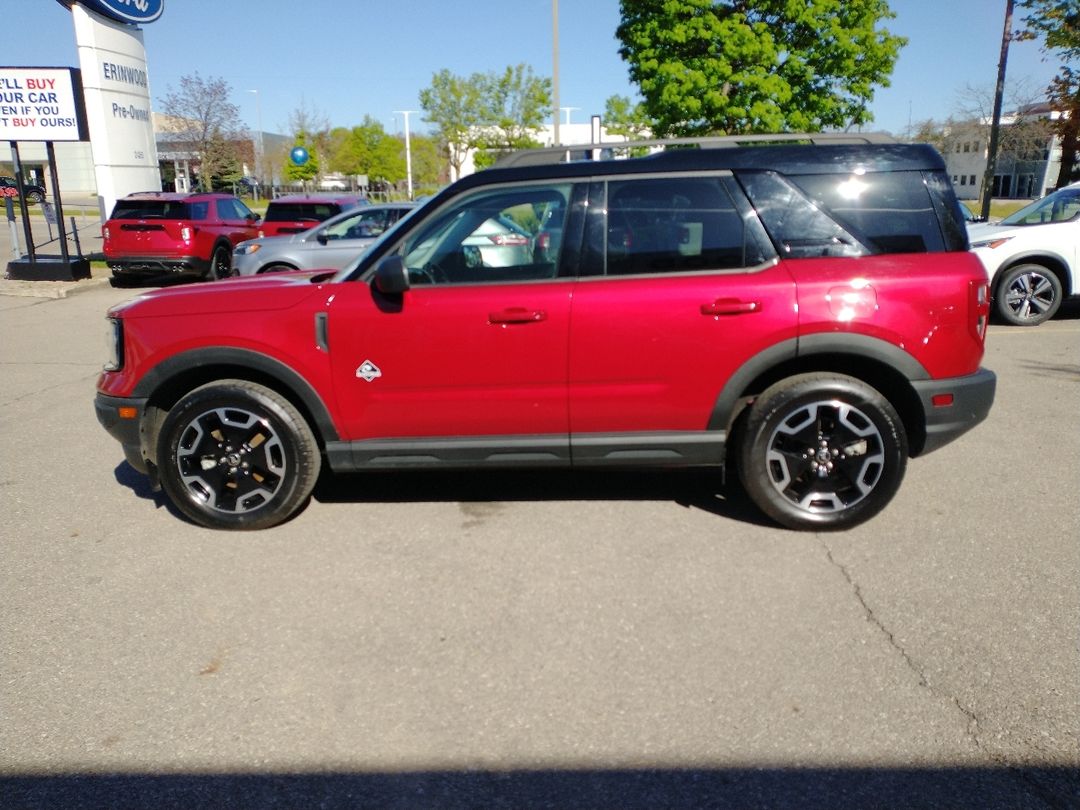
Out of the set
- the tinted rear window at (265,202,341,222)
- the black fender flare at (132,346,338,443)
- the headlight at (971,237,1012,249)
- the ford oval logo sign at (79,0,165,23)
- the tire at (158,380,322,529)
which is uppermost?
the ford oval logo sign at (79,0,165,23)

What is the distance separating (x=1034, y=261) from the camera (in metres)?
9.48

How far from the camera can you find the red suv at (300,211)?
47.4ft

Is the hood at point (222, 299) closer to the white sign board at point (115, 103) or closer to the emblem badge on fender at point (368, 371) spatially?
the emblem badge on fender at point (368, 371)

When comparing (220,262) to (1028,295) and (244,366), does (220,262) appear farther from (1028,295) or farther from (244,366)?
(1028,295)

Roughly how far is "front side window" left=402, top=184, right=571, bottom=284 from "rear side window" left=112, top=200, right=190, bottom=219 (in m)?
12.5

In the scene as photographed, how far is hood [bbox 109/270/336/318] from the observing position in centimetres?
414

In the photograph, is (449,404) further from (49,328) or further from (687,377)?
(49,328)

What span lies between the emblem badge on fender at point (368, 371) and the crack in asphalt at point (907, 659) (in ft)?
7.74

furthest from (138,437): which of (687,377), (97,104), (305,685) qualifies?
(97,104)

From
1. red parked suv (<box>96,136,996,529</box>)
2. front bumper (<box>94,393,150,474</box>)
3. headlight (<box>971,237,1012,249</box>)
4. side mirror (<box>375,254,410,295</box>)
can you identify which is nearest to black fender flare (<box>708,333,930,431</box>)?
red parked suv (<box>96,136,996,529</box>)

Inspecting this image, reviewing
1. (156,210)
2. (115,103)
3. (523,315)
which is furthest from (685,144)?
(115,103)

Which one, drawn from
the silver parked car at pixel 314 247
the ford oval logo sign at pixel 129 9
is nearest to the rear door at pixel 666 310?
the silver parked car at pixel 314 247

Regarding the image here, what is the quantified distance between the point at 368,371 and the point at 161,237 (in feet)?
41.0

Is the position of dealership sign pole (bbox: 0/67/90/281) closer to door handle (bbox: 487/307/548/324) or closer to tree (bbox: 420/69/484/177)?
door handle (bbox: 487/307/548/324)
